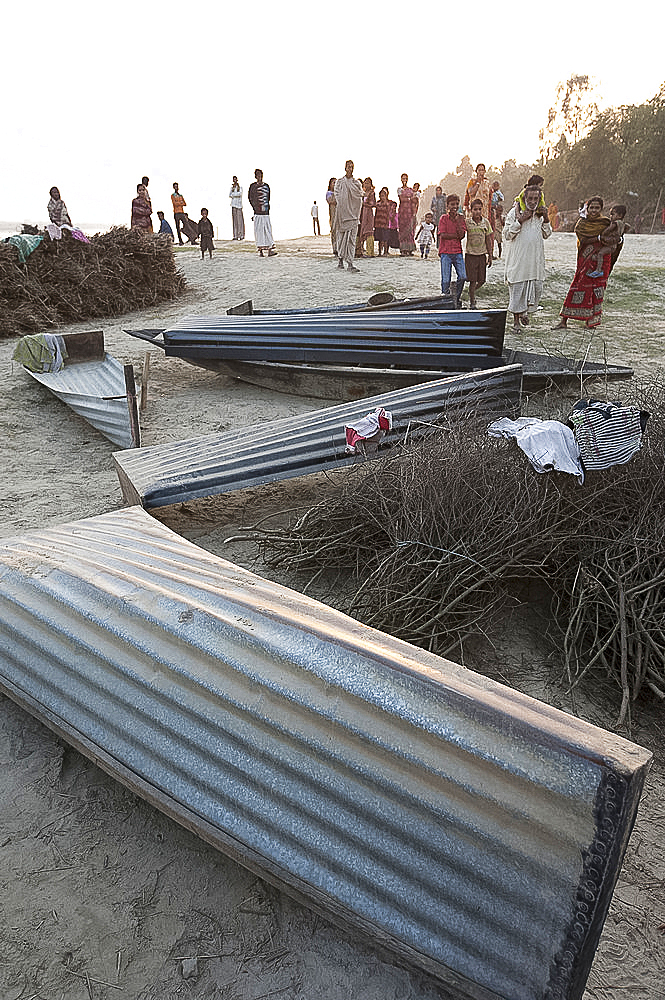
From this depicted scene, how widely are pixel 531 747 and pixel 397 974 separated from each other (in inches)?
27.4

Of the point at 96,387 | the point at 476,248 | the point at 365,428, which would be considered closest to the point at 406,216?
the point at 476,248

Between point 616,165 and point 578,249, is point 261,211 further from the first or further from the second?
point 616,165

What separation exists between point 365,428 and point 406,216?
12.3 meters

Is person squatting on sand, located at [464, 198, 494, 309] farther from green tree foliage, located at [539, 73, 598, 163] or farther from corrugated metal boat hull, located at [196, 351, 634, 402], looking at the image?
green tree foliage, located at [539, 73, 598, 163]

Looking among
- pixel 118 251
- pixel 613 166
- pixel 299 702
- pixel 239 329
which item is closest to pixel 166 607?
pixel 299 702

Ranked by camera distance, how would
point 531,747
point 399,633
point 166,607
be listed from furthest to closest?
point 399,633, point 166,607, point 531,747

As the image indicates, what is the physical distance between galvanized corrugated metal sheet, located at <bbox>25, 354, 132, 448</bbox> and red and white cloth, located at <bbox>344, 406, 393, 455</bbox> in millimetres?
1998

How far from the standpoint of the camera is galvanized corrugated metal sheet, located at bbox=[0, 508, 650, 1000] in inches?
51.0

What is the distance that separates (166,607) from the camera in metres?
2.05

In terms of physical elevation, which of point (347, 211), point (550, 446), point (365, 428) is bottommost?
point (365, 428)

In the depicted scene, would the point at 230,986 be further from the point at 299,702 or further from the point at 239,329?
the point at 239,329

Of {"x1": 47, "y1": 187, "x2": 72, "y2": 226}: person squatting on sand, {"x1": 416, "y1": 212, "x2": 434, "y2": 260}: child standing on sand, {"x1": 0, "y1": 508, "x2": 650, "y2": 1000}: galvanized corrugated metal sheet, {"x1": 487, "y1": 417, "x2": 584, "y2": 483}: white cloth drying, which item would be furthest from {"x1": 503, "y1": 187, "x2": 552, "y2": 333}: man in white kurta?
{"x1": 47, "y1": 187, "x2": 72, "y2": 226}: person squatting on sand

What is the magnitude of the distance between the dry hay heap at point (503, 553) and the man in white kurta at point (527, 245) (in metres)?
4.96

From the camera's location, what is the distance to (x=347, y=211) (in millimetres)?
11562
